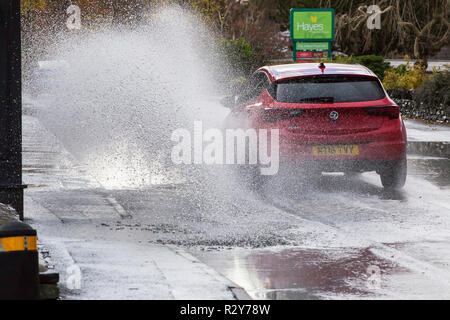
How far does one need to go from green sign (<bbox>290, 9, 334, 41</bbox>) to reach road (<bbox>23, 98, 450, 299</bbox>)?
83.7 feet

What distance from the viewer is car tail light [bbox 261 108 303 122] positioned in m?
12.6

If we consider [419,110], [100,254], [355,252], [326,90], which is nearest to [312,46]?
[419,110]

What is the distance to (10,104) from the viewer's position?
31.5 feet

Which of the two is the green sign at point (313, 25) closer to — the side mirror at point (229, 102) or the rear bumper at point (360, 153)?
the side mirror at point (229, 102)

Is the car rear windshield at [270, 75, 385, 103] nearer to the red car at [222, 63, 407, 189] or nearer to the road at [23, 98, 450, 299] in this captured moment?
the red car at [222, 63, 407, 189]

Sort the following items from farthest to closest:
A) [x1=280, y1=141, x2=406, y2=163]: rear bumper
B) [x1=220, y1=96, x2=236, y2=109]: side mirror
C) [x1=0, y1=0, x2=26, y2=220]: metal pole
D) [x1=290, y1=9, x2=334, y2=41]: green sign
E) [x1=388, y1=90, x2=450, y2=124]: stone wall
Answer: [x1=290, y1=9, x2=334, y2=41]: green sign, [x1=388, y1=90, x2=450, y2=124]: stone wall, [x1=220, y1=96, x2=236, y2=109]: side mirror, [x1=280, y1=141, x2=406, y2=163]: rear bumper, [x1=0, y1=0, x2=26, y2=220]: metal pole

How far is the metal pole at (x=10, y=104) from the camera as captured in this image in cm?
952
